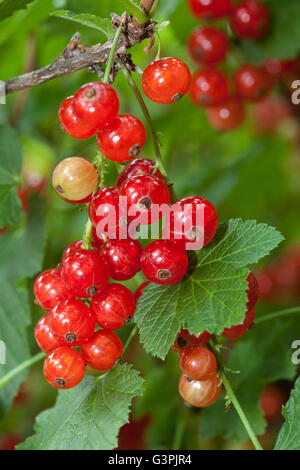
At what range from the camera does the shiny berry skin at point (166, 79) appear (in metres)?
0.64

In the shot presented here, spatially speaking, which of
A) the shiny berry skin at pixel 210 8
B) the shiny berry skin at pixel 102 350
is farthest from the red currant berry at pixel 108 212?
the shiny berry skin at pixel 210 8

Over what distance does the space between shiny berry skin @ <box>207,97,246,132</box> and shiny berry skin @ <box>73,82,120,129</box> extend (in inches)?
28.4

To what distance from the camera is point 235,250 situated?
2.14 feet

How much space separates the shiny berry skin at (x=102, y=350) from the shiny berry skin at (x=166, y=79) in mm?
314

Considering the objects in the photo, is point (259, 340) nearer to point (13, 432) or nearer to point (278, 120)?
point (13, 432)

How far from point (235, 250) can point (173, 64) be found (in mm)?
249

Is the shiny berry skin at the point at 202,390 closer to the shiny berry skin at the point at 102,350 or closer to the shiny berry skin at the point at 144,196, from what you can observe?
the shiny berry skin at the point at 102,350

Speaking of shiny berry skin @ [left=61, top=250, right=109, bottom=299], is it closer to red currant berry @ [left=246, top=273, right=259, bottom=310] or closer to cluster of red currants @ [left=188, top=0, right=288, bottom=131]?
red currant berry @ [left=246, top=273, right=259, bottom=310]

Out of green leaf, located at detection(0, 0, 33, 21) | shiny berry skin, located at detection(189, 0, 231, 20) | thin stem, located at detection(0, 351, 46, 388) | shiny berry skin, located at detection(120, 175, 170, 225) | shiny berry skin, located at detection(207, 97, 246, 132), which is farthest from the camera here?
shiny berry skin, located at detection(207, 97, 246, 132)

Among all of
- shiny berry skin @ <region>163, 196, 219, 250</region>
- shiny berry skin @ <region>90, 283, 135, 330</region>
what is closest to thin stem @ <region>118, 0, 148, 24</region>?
shiny berry skin @ <region>163, 196, 219, 250</region>

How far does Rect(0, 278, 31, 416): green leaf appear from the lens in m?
0.91
